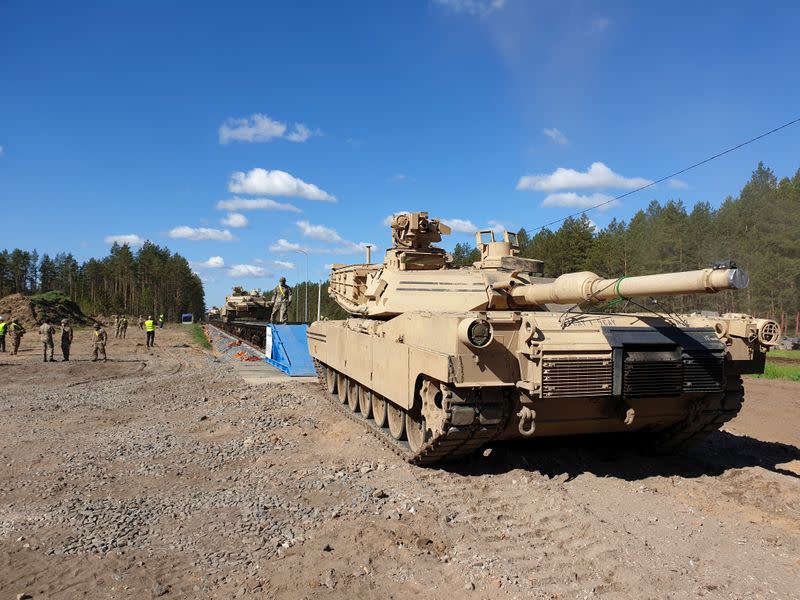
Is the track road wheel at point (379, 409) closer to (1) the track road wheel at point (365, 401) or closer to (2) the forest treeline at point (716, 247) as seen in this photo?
(1) the track road wheel at point (365, 401)

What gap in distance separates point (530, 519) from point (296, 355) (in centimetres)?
1339

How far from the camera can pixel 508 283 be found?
25.9 ft

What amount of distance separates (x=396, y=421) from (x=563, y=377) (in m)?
3.39

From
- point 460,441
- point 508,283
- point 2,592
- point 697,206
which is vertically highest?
point 697,206

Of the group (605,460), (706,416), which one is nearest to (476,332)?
(605,460)

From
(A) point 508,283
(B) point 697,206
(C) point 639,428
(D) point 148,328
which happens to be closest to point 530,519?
(C) point 639,428

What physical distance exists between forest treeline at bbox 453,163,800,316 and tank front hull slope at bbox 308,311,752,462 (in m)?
28.7

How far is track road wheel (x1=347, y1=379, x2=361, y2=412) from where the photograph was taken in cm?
1115

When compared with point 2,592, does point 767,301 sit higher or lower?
higher

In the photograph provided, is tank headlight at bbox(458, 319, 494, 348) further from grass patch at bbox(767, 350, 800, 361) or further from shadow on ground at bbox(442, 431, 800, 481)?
grass patch at bbox(767, 350, 800, 361)

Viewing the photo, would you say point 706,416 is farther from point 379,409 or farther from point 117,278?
point 117,278

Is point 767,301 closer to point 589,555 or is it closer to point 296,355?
point 296,355

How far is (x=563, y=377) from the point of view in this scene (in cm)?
609

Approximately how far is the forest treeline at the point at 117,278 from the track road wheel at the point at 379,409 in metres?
72.5
